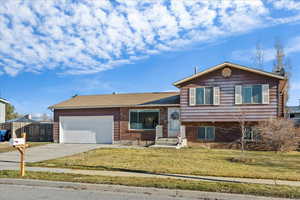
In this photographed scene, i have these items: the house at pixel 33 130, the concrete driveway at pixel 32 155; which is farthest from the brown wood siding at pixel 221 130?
the house at pixel 33 130

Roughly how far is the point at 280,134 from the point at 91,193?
44.1 ft

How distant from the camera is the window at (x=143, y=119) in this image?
2059 cm

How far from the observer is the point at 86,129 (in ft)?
72.8

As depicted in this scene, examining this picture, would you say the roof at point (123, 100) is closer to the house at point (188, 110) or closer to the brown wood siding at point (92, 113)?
the house at point (188, 110)

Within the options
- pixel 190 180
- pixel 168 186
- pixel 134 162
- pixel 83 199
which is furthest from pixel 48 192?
pixel 134 162

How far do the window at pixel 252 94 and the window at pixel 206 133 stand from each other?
318 centimetres

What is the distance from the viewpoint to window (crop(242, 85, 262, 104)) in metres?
17.7

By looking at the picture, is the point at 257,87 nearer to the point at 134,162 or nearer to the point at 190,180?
the point at 134,162

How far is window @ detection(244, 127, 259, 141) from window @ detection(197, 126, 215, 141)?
2.29m

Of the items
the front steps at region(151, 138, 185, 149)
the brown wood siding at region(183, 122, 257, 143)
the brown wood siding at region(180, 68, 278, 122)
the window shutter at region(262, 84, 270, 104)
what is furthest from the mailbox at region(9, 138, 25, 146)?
the window shutter at region(262, 84, 270, 104)

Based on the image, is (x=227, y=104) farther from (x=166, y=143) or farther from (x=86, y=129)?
(x=86, y=129)

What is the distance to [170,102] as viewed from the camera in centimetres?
2058

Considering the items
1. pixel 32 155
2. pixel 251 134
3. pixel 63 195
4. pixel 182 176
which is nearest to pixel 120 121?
pixel 32 155

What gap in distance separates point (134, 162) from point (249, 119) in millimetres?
9573
